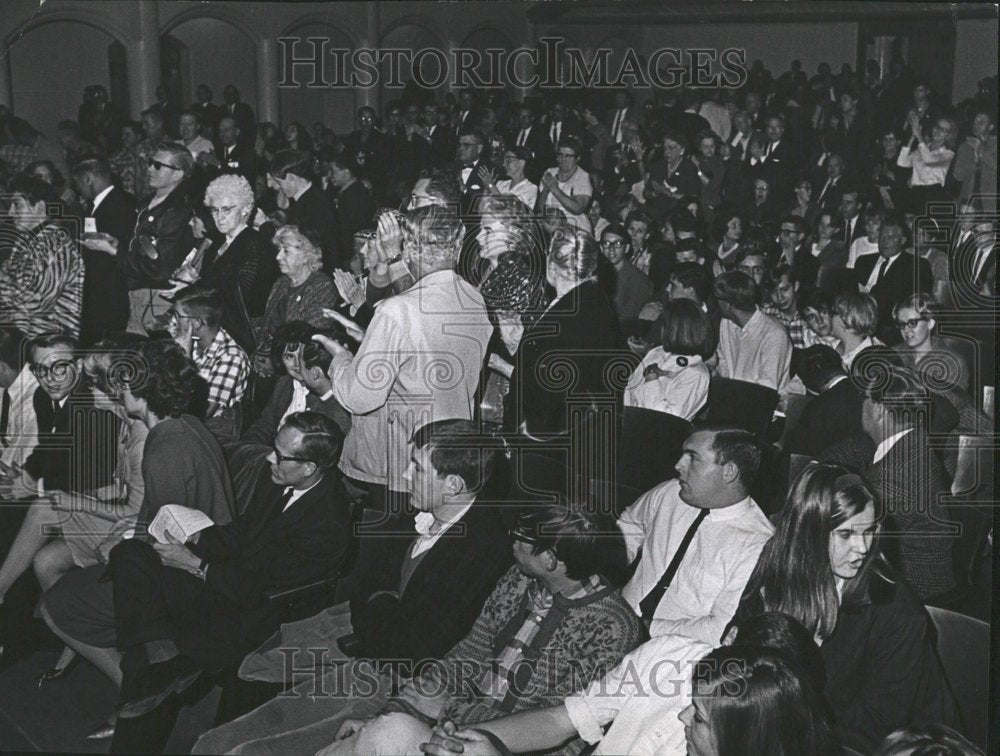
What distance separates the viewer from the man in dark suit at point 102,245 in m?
5.20

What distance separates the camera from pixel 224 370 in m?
5.17

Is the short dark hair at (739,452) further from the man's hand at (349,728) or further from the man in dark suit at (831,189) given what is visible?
the man's hand at (349,728)

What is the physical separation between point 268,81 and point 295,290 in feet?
2.97

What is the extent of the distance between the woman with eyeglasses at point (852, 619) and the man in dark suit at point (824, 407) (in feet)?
1.77

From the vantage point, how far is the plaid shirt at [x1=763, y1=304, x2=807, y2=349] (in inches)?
197

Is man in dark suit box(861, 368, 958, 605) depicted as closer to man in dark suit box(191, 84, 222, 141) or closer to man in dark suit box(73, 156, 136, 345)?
man in dark suit box(191, 84, 222, 141)

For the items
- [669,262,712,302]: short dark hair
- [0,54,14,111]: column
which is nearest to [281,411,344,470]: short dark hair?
[669,262,712,302]: short dark hair

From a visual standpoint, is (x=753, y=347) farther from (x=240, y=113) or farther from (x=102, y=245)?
(x=102, y=245)

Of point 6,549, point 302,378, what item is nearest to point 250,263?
point 302,378

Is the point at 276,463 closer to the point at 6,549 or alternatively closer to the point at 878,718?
the point at 6,549

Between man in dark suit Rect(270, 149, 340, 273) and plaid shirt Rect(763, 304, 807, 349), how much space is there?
1.80 m

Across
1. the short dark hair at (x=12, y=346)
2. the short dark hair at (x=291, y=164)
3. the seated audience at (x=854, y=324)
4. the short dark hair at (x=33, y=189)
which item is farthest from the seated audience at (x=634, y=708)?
the short dark hair at (x=33, y=189)

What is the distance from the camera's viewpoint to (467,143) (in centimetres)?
518

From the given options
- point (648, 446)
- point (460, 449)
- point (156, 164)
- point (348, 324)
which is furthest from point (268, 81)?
point (648, 446)
